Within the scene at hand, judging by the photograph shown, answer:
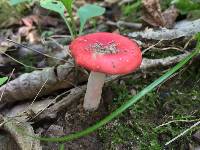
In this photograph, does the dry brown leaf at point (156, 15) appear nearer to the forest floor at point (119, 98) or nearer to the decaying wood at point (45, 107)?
the forest floor at point (119, 98)

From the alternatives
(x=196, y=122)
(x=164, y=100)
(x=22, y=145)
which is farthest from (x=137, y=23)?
(x=22, y=145)

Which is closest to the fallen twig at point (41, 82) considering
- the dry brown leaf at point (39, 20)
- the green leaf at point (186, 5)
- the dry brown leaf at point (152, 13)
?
the dry brown leaf at point (152, 13)

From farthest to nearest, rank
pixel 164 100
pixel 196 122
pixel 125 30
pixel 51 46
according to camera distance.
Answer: pixel 125 30
pixel 51 46
pixel 164 100
pixel 196 122

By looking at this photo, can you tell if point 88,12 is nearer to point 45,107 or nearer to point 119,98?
point 119,98

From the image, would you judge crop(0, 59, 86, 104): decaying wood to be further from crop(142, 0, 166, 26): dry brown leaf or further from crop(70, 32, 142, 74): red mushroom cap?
crop(142, 0, 166, 26): dry brown leaf

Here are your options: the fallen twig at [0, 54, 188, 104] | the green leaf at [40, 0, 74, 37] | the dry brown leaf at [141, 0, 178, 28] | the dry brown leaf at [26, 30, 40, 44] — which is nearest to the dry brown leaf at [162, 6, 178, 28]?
the dry brown leaf at [141, 0, 178, 28]

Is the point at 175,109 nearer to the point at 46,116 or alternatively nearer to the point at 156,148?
the point at 156,148

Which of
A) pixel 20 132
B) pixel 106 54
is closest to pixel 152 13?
pixel 106 54
